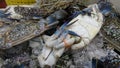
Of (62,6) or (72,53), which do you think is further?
(62,6)

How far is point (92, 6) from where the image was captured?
8.54ft

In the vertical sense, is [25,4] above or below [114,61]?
above

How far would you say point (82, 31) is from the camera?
2.34 metres

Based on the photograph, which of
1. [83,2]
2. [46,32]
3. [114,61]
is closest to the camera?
[114,61]

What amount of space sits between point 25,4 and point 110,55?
0.86 meters

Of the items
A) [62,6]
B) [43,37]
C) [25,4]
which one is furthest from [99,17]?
[25,4]

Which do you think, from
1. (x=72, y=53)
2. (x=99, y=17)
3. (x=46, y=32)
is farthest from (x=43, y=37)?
(x=99, y=17)

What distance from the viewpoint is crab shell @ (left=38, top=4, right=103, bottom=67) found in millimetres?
2174

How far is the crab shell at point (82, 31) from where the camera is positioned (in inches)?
85.6

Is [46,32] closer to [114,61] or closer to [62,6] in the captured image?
[62,6]

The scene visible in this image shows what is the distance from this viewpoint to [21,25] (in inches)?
Answer: 97.4

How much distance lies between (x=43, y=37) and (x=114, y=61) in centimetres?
54

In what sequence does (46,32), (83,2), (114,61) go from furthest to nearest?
(83,2)
(46,32)
(114,61)

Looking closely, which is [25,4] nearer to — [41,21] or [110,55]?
[41,21]
